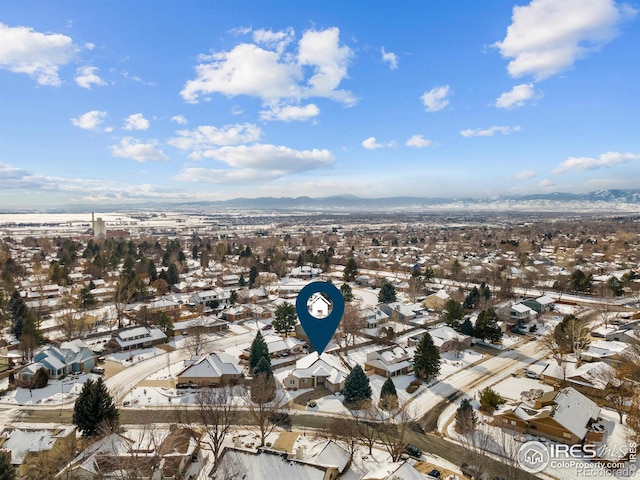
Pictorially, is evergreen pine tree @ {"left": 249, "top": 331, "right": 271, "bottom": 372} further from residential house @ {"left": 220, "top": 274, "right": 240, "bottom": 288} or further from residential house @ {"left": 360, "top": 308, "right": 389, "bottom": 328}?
residential house @ {"left": 220, "top": 274, "right": 240, "bottom": 288}

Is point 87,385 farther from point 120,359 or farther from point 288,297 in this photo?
point 288,297

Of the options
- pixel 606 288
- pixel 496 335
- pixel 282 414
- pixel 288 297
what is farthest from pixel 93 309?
pixel 606 288

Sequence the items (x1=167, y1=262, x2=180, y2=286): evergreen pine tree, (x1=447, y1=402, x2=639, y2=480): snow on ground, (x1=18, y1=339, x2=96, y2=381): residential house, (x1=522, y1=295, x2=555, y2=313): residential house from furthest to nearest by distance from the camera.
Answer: (x1=167, y1=262, x2=180, y2=286): evergreen pine tree, (x1=522, y1=295, x2=555, y2=313): residential house, (x1=18, y1=339, x2=96, y2=381): residential house, (x1=447, y1=402, x2=639, y2=480): snow on ground

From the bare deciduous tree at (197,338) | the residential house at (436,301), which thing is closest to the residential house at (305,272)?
the residential house at (436,301)

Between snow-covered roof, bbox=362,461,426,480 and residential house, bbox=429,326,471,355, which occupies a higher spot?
snow-covered roof, bbox=362,461,426,480

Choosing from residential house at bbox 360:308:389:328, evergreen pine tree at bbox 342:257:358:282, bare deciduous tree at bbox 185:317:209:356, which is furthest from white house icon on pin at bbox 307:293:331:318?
evergreen pine tree at bbox 342:257:358:282

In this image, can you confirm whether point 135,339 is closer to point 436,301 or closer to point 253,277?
point 253,277

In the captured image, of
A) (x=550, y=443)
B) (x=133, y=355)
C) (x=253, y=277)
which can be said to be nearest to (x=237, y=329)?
(x=133, y=355)
